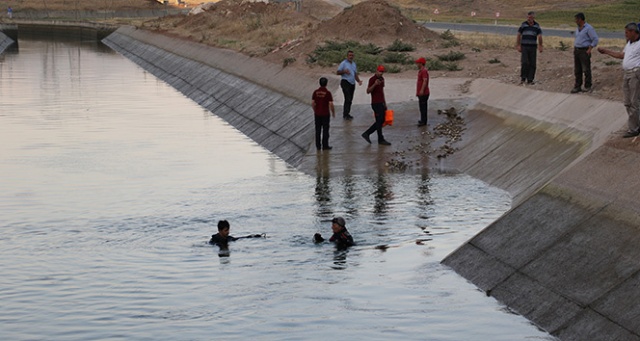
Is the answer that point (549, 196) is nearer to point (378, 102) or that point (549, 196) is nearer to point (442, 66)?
point (378, 102)

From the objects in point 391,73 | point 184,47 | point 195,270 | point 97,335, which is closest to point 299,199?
point 195,270

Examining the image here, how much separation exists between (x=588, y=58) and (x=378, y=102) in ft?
18.9

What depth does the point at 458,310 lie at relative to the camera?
16.4 meters

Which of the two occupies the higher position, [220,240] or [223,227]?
[223,227]

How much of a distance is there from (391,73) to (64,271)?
23642mm

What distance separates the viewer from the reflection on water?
16.3m

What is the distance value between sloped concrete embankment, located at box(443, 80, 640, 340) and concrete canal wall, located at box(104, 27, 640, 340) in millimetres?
20

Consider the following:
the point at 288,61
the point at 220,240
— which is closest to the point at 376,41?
the point at 288,61

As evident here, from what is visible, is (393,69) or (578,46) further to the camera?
(393,69)

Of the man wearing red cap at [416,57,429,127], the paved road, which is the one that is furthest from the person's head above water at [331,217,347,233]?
the paved road

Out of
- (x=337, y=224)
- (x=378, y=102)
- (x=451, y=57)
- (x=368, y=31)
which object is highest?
(x=368, y=31)

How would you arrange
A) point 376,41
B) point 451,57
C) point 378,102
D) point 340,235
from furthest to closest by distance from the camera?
point 376,41, point 451,57, point 378,102, point 340,235

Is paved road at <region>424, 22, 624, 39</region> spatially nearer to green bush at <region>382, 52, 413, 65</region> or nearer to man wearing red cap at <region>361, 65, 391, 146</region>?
green bush at <region>382, 52, 413, 65</region>

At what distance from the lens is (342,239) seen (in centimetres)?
2047
